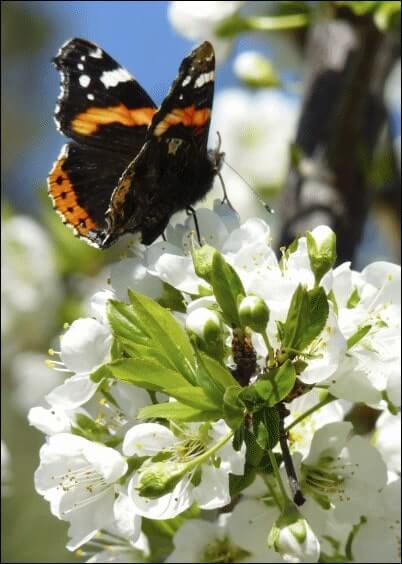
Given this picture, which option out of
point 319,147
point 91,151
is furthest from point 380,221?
point 91,151

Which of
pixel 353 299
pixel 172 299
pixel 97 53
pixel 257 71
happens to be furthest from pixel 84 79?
pixel 257 71

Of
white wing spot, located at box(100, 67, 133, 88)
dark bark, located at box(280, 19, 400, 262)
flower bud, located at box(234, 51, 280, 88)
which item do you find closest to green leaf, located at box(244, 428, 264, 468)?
white wing spot, located at box(100, 67, 133, 88)

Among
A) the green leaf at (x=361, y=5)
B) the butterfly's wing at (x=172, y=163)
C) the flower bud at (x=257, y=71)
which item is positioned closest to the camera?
the butterfly's wing at (x=172, y=163)

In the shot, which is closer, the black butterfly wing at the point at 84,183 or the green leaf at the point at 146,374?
the green leaf at the point at 146,374

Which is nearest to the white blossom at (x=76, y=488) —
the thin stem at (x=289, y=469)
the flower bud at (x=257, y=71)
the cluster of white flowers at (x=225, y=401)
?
the cluster of white flowers at (x=225, y=401)

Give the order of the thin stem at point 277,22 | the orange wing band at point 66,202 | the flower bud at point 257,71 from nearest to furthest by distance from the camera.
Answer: the orange wing band at point 66,202 → the thin stem at point 277,22 → the flower bud at point 257,71

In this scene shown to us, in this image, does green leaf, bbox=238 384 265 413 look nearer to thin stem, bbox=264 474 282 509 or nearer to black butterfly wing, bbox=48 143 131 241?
thin stem, bbox=264 474 282 509

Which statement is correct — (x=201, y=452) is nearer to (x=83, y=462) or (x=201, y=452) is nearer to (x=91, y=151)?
(x=83, y=462)

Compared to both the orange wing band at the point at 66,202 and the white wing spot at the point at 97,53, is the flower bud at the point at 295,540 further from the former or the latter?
the white wing spot at the point at 97,53
